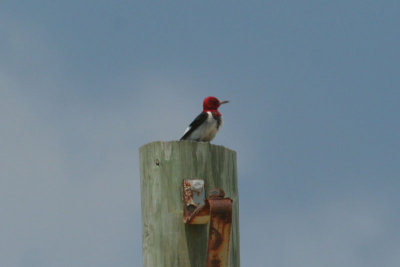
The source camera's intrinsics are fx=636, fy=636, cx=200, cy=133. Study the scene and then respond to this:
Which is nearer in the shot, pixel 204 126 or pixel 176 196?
pixel 176 196

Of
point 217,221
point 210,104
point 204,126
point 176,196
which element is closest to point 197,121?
point 204,126

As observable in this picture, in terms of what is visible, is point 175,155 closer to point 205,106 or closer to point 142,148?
point 142,148

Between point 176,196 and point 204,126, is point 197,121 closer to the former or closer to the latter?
point 204,126

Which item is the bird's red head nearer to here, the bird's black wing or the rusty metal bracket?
the bird's black wing

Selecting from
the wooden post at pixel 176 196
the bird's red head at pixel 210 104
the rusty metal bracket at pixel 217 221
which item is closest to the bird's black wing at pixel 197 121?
the bird's red head at pixel 210 104

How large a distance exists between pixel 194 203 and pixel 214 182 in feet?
0.64

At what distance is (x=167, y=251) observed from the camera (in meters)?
3.67

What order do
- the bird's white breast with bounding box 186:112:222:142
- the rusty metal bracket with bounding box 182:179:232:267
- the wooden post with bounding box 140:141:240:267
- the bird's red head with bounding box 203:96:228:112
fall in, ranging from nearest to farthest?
A: the rusty metal bracket with bounding box 182:179:232:267, the wooden post with bounding box 140:141:240:267, the bird's white breast with bounding box 186:112:222:142, the bird's red head with bounding box 203:96:228:112

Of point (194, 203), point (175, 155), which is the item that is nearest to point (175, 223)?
point (194, 203)

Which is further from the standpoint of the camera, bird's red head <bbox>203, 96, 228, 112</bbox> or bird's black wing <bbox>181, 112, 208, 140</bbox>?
bird's red head <bbox>203, 96, 228, 112</bbox>

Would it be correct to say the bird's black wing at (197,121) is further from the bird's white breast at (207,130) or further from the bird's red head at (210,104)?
the bird's red head at (210,104)

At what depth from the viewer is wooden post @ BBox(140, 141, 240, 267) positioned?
369 cm

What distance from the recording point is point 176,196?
3738 mm

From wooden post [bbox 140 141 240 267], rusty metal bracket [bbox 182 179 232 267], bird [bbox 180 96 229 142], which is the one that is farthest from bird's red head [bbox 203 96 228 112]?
rusty metal bracket [bbox 182 179 232 267]
